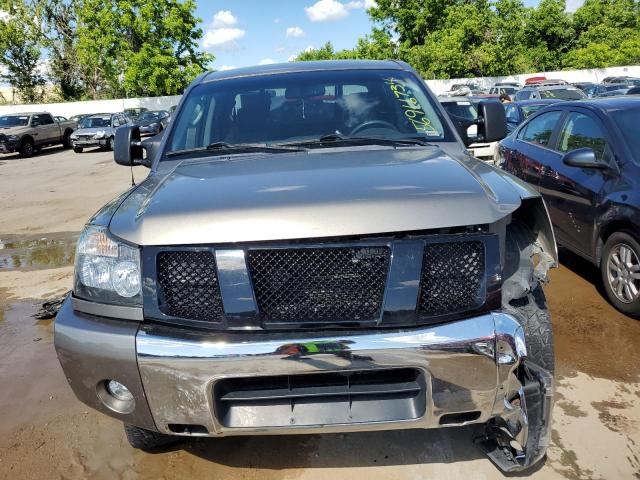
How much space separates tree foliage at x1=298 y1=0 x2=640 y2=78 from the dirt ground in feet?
138

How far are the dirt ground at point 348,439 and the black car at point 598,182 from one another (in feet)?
1.17

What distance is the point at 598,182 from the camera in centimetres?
439

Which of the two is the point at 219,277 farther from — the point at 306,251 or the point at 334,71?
the point at 334,71

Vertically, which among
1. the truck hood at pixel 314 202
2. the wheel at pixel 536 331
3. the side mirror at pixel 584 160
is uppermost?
the truck hood at pixel 314 202

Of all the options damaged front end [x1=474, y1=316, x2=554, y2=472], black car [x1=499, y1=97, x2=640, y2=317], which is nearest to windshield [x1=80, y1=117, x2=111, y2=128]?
black car [x1=499, y1=97, x2=640, y2=317]

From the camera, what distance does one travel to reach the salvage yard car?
1.99 m

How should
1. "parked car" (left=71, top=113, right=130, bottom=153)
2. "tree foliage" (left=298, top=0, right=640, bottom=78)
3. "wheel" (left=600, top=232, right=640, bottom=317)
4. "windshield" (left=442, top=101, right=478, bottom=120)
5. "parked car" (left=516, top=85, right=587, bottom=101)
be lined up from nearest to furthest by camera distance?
"wheel" (left=600, top=232, right=640, bottom=317), "windshield" (left=442, top=101, right=478, bottom=120), "parked car" (left=516, top=85, right=587, bottom=101), "parked car" (left=71, top=113, right=130, bottom=153), "tree foliage" (left=298, top=0, right=640, bottom=78)

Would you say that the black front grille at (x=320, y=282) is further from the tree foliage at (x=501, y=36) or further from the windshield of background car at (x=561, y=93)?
the tree foliage at (x=501, y=36)

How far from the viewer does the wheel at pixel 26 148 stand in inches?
903

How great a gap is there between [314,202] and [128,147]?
76.1 inches

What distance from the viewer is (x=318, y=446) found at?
8.90ft

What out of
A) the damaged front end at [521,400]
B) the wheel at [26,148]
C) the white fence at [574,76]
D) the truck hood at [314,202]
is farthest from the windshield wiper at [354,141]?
the white fence at [574,76]

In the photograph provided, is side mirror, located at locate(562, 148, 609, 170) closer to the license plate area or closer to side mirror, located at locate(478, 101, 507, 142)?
side mirror, located at locate(478, 101, 507, 142)

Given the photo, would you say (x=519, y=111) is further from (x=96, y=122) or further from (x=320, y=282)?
(x=96, y=122)
